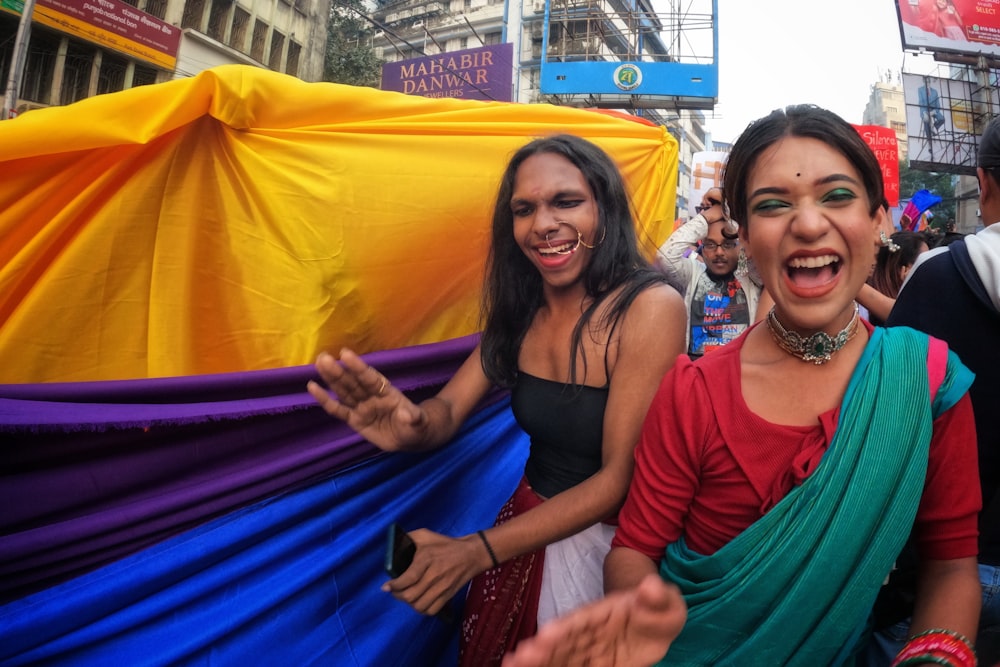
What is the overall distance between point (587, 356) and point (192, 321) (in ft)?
3.35

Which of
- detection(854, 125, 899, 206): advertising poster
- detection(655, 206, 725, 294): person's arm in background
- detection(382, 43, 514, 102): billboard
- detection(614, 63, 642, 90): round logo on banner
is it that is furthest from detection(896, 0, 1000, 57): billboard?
detection(655, 206, 725, 294): person's arm in background

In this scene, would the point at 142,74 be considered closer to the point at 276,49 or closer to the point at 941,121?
the point at 276,49

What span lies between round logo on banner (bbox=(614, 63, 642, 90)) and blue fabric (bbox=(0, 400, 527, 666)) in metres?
23.1

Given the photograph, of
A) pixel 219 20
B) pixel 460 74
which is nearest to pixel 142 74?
pixel 219 20

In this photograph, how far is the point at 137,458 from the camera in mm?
1244

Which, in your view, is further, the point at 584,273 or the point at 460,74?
the point at 460,74

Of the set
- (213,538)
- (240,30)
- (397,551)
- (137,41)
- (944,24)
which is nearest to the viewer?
(397,551)

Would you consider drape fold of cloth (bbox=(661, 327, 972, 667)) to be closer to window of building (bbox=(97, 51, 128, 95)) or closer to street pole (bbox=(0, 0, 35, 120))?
street pole (bbox=(0, 0, 35, 120))

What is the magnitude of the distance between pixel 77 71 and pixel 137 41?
1.79 m

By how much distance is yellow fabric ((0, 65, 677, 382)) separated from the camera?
1309 mm

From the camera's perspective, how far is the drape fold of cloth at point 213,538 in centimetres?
113

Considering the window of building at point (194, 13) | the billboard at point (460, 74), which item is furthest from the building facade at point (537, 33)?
the window of building at point (194, 13)

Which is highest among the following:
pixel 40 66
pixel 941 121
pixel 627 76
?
pixel 627 76

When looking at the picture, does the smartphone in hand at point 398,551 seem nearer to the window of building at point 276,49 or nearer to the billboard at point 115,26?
the billboard at point 115,26
